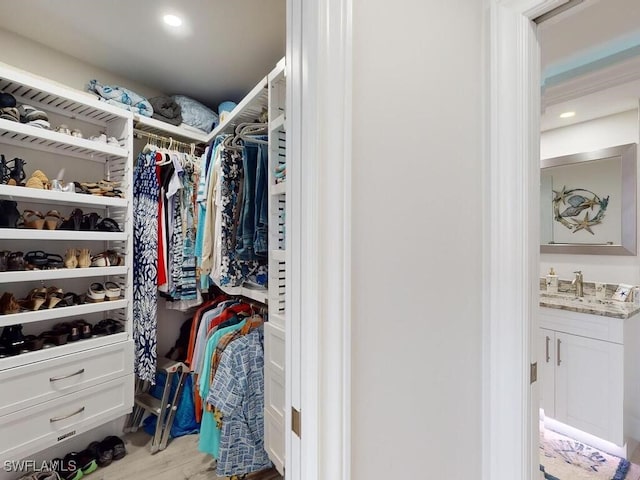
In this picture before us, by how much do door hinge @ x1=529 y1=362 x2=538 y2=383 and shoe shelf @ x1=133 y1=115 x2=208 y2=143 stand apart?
222cm

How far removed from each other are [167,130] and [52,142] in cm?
60

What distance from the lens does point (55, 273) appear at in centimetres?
150

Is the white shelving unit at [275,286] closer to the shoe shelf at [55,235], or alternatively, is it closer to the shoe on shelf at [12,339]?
the shoe shelf at [55,235]

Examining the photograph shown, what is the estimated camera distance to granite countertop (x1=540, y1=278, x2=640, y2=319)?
1.77 m

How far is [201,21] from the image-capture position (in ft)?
4.99

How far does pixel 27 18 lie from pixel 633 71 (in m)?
3.16

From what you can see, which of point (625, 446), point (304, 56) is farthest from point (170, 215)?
point (625, 446)

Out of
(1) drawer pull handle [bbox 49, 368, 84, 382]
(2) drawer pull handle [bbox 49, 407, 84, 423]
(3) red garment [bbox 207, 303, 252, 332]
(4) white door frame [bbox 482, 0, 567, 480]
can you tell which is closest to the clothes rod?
(3) red garment [bbox 207, 303, 252, 332]

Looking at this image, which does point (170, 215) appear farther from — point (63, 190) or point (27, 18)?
point (27, 18)

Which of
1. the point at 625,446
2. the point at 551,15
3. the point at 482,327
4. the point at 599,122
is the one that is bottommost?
the point at 625,446

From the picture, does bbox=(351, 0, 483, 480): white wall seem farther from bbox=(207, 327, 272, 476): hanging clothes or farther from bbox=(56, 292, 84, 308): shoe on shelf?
bbox=(56, 292, 84, 308): shoe on shelf

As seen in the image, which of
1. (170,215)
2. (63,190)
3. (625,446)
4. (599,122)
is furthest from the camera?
(599,122)

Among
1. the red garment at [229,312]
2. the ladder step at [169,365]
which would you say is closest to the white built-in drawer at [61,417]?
the ladder step at [169,365]

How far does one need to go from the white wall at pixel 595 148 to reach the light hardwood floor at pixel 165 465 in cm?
254
